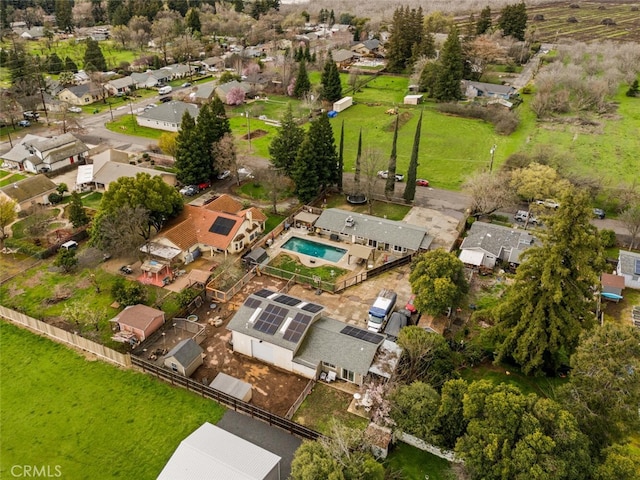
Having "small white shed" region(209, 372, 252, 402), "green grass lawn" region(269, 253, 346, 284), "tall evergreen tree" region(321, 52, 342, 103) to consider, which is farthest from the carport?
"tall evergreen tree" region(321, 52, 342, 103)

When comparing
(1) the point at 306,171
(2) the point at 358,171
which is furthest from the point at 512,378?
→ (1) the point at 306,171

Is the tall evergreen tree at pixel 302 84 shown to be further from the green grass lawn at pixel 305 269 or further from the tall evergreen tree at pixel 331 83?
the green grass lawn at pixel 305 269

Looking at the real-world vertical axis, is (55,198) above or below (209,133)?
below

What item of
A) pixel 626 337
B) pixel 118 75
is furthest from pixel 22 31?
pixel 626 337

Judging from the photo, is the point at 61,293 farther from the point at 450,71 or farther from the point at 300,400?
the point at 450,71

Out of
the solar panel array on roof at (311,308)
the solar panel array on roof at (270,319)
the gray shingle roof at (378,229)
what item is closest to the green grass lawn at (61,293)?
the solar panel array on roof at (270,319)

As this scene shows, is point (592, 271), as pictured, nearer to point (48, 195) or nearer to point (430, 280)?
point (430, 280)

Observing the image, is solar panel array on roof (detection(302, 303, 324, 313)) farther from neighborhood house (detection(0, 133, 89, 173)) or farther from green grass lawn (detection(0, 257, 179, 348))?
neighborhood house (detection(0, 133, 89, 173))
